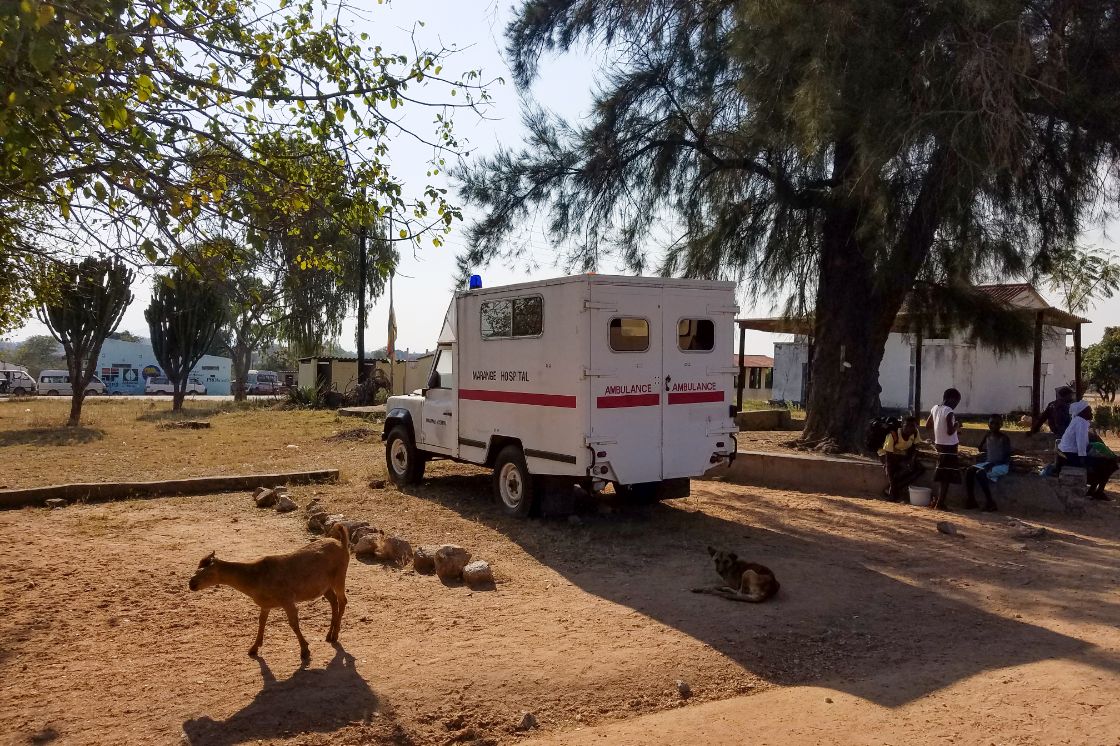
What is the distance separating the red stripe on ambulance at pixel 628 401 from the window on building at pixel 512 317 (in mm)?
1057

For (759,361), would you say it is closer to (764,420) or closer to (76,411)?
(764,420)

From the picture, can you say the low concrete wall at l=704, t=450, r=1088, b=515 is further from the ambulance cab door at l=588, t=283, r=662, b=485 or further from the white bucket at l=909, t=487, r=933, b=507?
the ambulance cab door at l=588, t=283, r=662, b=485

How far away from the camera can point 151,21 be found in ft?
17.1

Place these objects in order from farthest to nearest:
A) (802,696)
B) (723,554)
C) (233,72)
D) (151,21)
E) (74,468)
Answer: (74,468)
(723,554)
(233,72)
(151,21)
(802,696)

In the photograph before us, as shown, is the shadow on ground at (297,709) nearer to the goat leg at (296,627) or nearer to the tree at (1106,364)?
the goat leg at (296,627)

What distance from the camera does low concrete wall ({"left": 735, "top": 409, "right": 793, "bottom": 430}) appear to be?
19.0 meters

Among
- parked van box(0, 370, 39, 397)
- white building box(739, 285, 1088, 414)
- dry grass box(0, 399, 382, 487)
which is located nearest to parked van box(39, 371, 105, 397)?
parked van box(0, 370, 39, 397)

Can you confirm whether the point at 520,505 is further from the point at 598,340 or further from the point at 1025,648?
the point at 1025,648

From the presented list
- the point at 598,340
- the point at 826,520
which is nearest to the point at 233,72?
the point at 598,340

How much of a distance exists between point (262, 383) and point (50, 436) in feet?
151

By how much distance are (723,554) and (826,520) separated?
3.43 m

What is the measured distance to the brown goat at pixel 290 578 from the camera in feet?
15.8

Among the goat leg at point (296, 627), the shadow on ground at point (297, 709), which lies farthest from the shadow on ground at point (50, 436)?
the shadow on ground at point (297, 709)

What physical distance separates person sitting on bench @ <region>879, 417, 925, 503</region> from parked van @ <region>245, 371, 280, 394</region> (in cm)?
5142
